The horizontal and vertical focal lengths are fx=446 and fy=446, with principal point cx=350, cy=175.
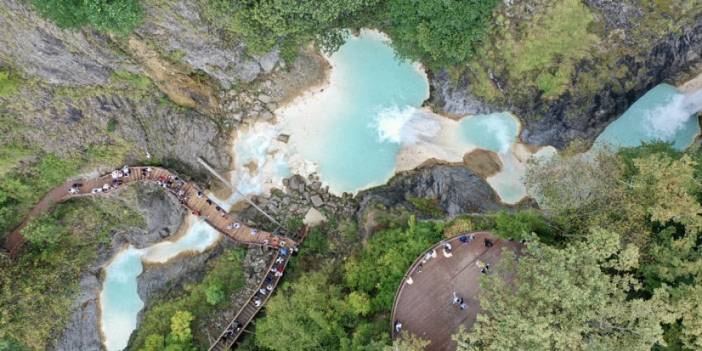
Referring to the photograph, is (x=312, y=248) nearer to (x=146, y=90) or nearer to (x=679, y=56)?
(x=146, y=90)

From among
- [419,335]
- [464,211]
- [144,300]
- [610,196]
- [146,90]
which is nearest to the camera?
[610,196]

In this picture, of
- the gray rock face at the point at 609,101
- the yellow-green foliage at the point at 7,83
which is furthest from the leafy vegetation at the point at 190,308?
the gray rock face at the point at 609,101

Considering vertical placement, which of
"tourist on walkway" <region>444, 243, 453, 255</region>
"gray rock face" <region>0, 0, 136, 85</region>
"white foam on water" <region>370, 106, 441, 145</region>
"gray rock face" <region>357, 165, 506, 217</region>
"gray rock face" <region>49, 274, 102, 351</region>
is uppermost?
"white foam on water" <region>370, 106, 441, 145</region>

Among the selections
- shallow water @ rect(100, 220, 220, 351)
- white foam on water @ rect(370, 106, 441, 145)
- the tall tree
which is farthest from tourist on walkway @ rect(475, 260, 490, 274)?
shallow water @ rect(100, 220, 220, 351)

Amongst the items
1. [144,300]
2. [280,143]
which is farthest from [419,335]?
[144,300]

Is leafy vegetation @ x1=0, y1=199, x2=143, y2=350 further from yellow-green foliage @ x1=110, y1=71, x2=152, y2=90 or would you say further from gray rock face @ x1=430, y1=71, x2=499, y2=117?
gray rock face @ x1=430, y1=71, x2=499, y2=117

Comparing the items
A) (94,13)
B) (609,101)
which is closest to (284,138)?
(94,13)

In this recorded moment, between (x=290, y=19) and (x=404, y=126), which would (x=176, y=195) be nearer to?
(x=290, y=19)
